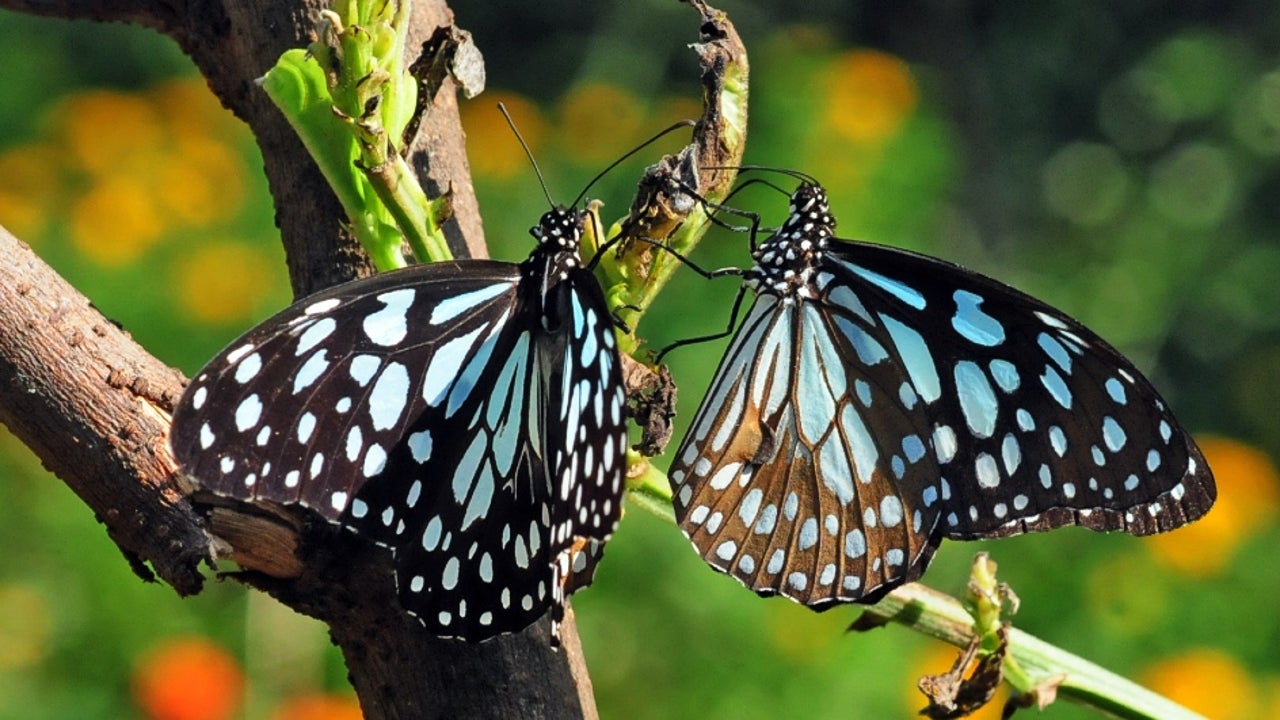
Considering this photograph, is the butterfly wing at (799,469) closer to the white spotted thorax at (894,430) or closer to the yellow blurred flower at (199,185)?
the white spotted thorax at (894,430)

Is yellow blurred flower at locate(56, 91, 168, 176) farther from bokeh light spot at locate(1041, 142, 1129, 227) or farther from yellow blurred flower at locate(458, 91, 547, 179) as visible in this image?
bokeh light spot at locate(1041, 142, 1129, 227)

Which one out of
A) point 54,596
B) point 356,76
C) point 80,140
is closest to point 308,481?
point 356,76

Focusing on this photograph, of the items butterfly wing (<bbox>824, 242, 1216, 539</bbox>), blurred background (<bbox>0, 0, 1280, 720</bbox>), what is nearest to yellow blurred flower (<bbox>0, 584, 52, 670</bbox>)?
blurred background (<bbox>0, 0, 1280, 720</bbox>)

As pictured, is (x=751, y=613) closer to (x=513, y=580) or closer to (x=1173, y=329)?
(x=513, y=580)

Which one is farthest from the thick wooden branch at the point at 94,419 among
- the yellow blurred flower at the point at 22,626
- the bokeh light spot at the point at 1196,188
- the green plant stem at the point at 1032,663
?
the bokeh light spot at the point at 1196,188

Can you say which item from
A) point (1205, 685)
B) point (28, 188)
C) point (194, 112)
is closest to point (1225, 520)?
point (1205, 685)

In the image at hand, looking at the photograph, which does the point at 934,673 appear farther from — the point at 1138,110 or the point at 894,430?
the point at 1138,110

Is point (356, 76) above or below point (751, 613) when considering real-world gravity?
above
